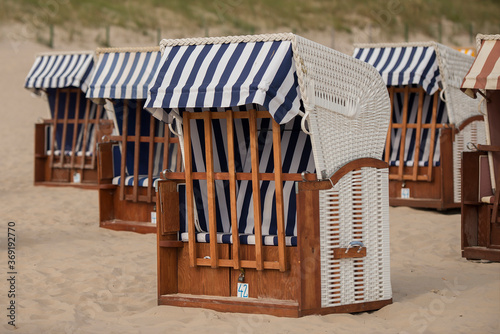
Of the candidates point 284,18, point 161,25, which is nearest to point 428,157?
point 161,25

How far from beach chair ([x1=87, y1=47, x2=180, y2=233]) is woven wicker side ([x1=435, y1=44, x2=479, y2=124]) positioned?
12.4 ft

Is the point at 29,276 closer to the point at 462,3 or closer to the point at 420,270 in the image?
the point at 420,270

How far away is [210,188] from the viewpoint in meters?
5.75

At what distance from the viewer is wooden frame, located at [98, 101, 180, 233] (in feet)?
29.4

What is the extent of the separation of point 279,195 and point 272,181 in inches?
25.2

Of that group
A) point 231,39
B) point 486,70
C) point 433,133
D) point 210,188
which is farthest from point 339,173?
point 433,133

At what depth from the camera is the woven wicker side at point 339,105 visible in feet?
18.1

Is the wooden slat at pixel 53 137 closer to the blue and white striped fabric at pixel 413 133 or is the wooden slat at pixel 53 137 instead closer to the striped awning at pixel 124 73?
the striped awning at pixel 124 73

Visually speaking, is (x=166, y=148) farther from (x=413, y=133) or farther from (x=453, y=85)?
(x=453, y=85)

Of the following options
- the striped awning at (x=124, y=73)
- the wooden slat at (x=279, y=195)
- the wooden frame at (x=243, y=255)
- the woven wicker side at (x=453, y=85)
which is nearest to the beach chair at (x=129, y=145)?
the striped awning at (x=124, y=73)

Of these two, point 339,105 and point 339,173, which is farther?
point 339,105

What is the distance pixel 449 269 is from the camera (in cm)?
754

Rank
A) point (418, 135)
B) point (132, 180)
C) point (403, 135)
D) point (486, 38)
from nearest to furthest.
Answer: point (486, 38), point (132, 180), point (418, 135), point (403, 135)

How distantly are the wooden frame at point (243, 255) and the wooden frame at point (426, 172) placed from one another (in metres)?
4.72
